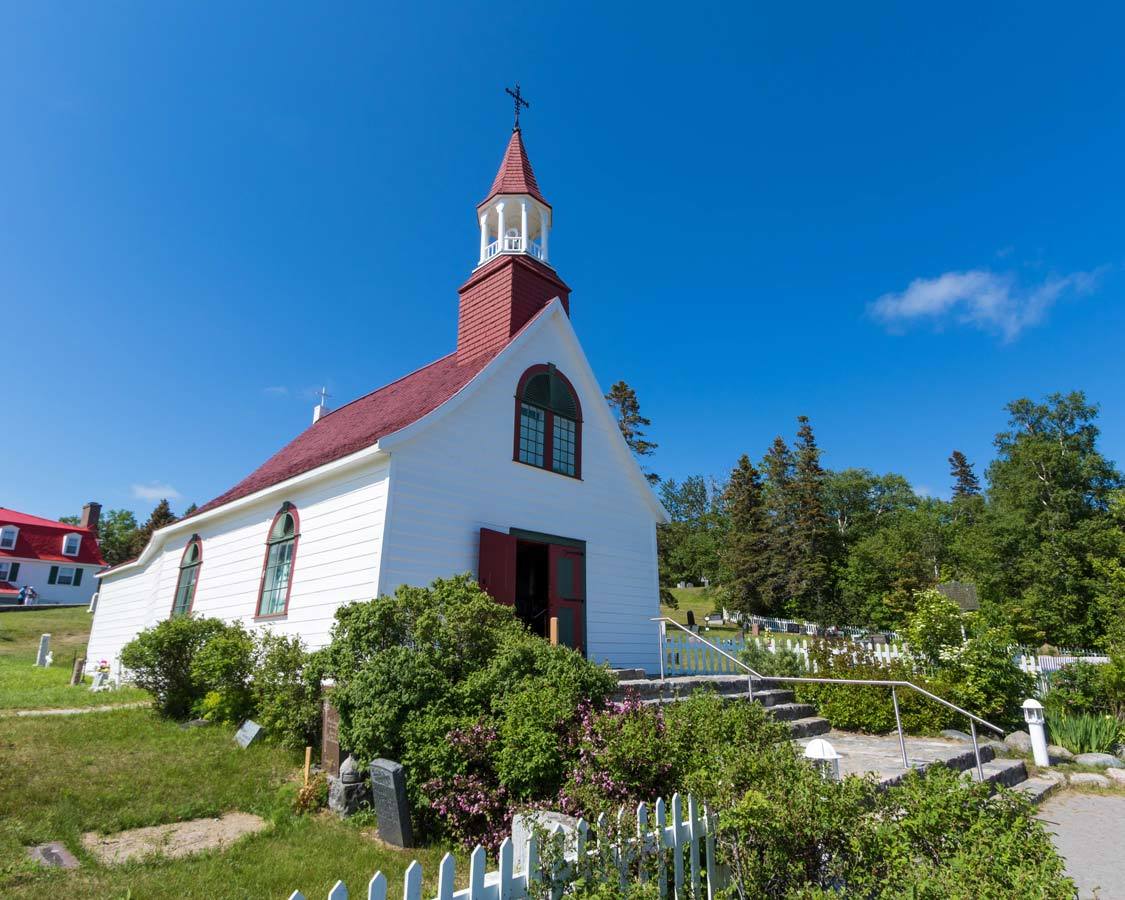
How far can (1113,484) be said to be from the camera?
125ft

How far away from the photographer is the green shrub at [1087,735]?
36.1 ft

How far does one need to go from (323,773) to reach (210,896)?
267cm

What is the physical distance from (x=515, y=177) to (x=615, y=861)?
15574 millimetres

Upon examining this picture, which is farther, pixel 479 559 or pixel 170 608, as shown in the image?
pixel 170 608

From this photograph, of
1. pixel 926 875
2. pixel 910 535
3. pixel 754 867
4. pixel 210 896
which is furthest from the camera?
pixel 910 535

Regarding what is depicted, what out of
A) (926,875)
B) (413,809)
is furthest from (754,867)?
(413,809)

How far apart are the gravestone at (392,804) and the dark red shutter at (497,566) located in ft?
15.8

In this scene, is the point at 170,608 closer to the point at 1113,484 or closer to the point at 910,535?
the point at 1113,484

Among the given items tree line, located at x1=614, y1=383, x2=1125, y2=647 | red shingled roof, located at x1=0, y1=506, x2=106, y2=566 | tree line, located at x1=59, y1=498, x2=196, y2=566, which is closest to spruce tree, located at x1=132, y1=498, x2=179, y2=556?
tree line, located at x1=59, y1=498, x2=196, y2=566

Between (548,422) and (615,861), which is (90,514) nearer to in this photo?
(548,422)

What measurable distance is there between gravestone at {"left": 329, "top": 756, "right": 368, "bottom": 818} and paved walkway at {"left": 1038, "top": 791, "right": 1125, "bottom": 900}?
6242mm

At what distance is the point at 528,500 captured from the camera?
12555 millimetres

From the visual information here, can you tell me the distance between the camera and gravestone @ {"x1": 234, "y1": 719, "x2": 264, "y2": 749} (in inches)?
350

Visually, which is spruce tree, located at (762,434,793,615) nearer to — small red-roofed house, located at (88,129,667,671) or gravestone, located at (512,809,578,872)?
small red-roofed house, located at (88,129,667,671)
